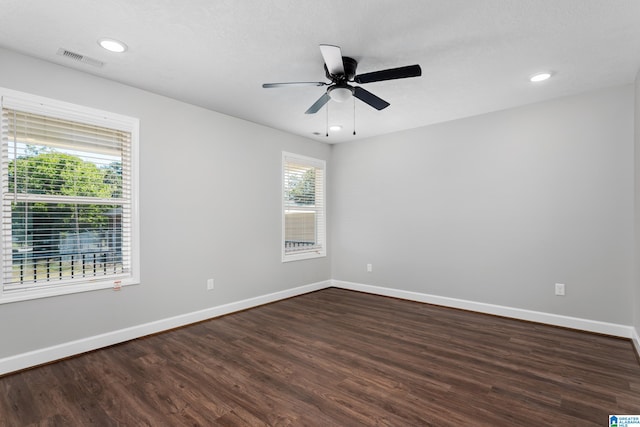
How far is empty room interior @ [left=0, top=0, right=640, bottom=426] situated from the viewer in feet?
7.13

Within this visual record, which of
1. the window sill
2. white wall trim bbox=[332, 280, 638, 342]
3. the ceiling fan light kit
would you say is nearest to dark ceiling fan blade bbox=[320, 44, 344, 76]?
the ceiling fan light kit

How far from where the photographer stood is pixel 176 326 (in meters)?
3.62

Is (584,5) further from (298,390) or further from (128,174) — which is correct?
(128,174)

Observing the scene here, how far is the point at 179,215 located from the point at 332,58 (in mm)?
2463

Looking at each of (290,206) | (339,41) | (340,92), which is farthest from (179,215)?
(339,41)

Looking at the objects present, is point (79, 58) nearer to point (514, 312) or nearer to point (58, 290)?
point (58, 290)

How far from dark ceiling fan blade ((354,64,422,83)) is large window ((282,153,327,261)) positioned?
264cm

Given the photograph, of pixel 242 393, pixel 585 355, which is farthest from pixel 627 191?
pixel 242 393

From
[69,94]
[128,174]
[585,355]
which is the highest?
[69,94]

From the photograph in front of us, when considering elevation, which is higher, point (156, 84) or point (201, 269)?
point (156, 84)

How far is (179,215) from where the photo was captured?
12.0ft

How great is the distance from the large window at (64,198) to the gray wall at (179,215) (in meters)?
0.11

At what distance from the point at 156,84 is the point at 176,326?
2622 millimetres

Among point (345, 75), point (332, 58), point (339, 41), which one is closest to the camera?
point (332, 58)
